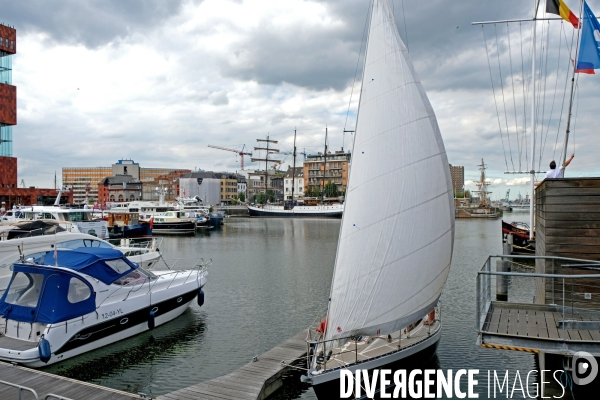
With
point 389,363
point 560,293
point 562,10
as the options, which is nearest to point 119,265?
point 389,363

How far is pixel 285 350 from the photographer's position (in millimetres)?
15383

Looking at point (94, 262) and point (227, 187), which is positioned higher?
point (227, 187)

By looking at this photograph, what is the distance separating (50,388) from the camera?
449 inches

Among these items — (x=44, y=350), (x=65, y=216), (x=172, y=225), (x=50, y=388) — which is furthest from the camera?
(x=172, y=225)

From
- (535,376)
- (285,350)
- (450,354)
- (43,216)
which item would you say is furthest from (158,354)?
(43,216)

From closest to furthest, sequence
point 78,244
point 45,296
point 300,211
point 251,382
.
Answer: point 251,382 → point 45,296 → point 78,244 → point 300,211

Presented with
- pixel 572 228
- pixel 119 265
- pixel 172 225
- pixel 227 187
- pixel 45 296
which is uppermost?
pixel 227 187

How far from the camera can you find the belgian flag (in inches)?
701

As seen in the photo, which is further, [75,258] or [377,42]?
[75,258]

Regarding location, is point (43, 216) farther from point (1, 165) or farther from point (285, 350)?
point (1, 165)

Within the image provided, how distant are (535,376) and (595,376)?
16.9ft

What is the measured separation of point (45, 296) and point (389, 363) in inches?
434

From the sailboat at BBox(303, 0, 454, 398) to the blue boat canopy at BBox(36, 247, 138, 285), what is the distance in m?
8.94

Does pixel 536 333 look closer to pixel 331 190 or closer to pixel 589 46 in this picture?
pixel 589 46
